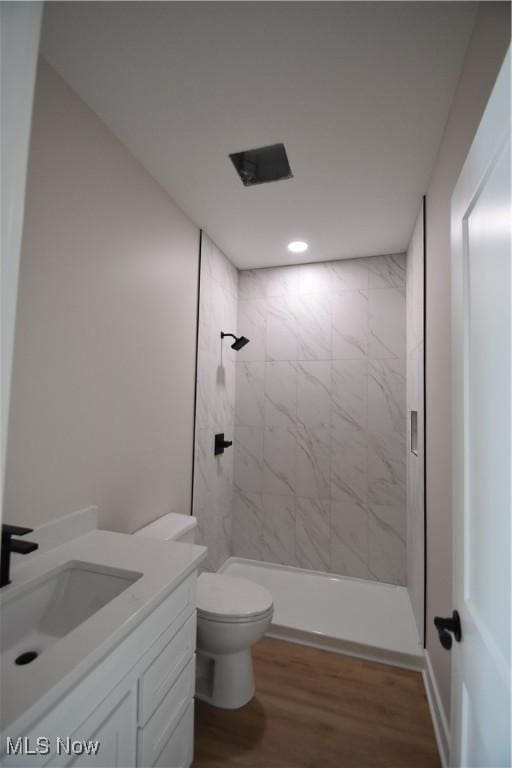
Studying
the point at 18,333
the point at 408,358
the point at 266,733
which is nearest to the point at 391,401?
the point at 408,358

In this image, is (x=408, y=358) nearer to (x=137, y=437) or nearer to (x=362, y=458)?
(x=362, y=458)

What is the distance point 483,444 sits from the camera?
69cm

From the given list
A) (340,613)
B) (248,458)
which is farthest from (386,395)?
(340,613)

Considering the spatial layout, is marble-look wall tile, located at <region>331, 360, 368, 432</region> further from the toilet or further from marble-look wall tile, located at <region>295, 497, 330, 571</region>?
the toilet

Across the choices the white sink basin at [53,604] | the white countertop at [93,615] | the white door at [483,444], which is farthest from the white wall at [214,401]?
the white door at [483,444]

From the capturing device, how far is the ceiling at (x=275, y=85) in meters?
1.08

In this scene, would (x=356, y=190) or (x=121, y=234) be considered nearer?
(x=121, y=234)

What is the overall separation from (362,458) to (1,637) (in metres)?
2.33

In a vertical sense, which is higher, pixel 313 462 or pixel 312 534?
pixel 313 462

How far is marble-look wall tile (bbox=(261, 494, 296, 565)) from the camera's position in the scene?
2861 millimetres

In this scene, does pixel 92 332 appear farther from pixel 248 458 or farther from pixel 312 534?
pixel 312 534

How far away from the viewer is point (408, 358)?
2555 millimetres

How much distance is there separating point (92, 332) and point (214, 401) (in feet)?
4.29

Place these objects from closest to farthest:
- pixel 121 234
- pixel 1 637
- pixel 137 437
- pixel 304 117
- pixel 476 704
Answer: pixel 476 704 < pixel 1 637 < pixel 304 117 < pixel 121 234 < pixel 137 437
